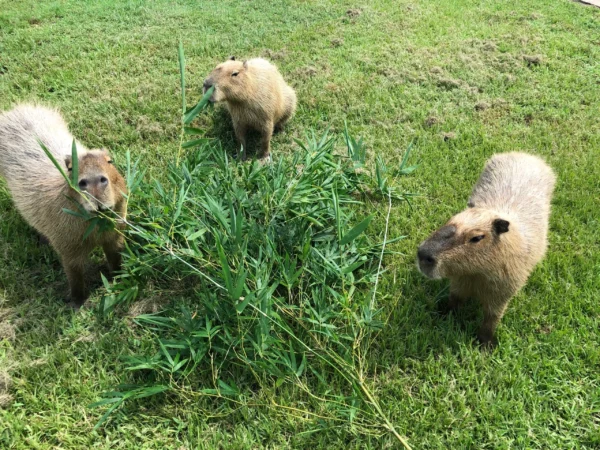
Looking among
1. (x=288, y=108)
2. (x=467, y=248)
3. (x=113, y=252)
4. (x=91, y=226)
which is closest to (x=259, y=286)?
(x=91, y=226)

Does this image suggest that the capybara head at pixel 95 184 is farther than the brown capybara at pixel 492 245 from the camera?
Yes

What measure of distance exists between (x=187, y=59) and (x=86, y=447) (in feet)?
16.0

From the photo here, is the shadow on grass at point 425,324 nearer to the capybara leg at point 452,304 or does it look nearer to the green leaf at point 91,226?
the capybara leg at point 452,304

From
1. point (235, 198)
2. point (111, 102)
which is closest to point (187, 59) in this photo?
point (111, 102)

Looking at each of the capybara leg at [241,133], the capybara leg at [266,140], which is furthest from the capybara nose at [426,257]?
the capybara leg at [241,133]

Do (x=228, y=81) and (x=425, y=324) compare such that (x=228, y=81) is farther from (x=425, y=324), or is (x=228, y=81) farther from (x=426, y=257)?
(x=425, y=324)

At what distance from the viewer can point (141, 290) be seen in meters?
3.00

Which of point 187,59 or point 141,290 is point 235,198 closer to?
point 141,290

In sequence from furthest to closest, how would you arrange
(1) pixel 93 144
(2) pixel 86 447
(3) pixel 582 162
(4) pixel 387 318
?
(1) pixel 93 144, (3) pixel 582 162, (4) pixel 387 318, (2) pixel 86 447

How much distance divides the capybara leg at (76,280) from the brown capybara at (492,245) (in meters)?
2.24

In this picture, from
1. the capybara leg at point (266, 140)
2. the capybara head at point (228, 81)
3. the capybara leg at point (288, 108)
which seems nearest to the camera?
the capybara head at point (228, 81)

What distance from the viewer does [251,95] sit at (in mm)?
A: 4160

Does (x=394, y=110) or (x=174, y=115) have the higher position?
(x=394, y=110)

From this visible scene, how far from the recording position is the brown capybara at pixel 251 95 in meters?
4.02
